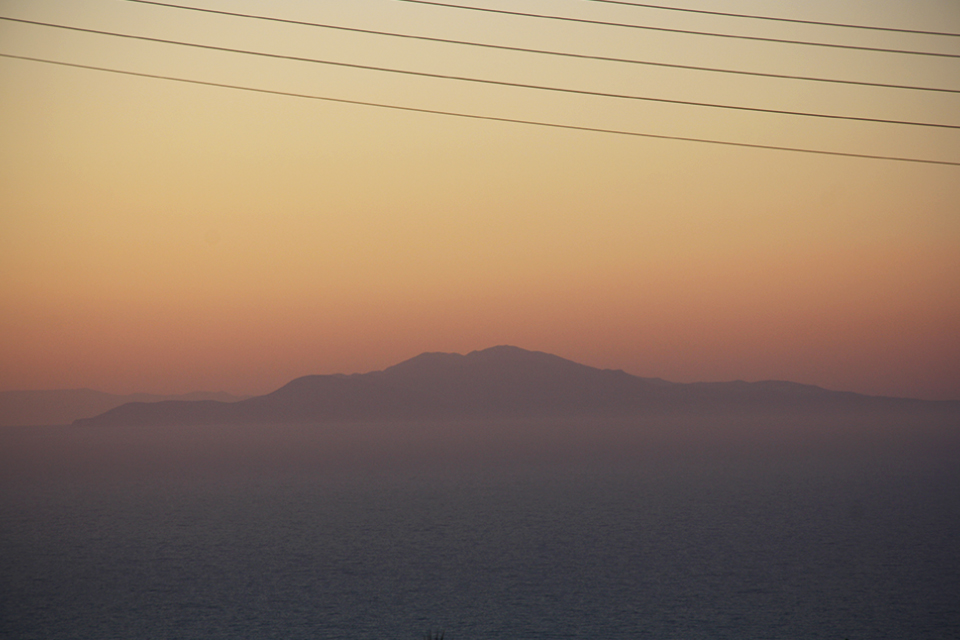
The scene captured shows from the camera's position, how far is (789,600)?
59438mm

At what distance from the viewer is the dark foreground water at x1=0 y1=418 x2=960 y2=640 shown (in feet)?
172

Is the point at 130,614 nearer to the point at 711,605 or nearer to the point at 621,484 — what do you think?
the point at 711,605

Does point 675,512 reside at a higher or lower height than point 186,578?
higher

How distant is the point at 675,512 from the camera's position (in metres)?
110

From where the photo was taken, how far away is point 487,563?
72062 mm

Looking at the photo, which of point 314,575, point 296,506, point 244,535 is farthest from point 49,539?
point 314,575

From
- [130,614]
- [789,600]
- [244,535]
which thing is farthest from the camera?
[244,535]

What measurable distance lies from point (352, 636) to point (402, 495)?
88.2m

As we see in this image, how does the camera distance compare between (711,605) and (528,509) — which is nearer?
(711,605)

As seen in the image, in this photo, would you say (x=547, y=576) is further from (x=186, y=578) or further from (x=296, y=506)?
(x=296, y=506)

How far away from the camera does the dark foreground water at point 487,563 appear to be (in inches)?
2067

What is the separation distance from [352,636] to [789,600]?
34832 mm

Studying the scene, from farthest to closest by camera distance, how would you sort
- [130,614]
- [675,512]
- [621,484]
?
[621,484] < [675,512] < [130,614]

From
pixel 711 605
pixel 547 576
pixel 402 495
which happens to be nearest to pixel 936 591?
pixel 711 605
